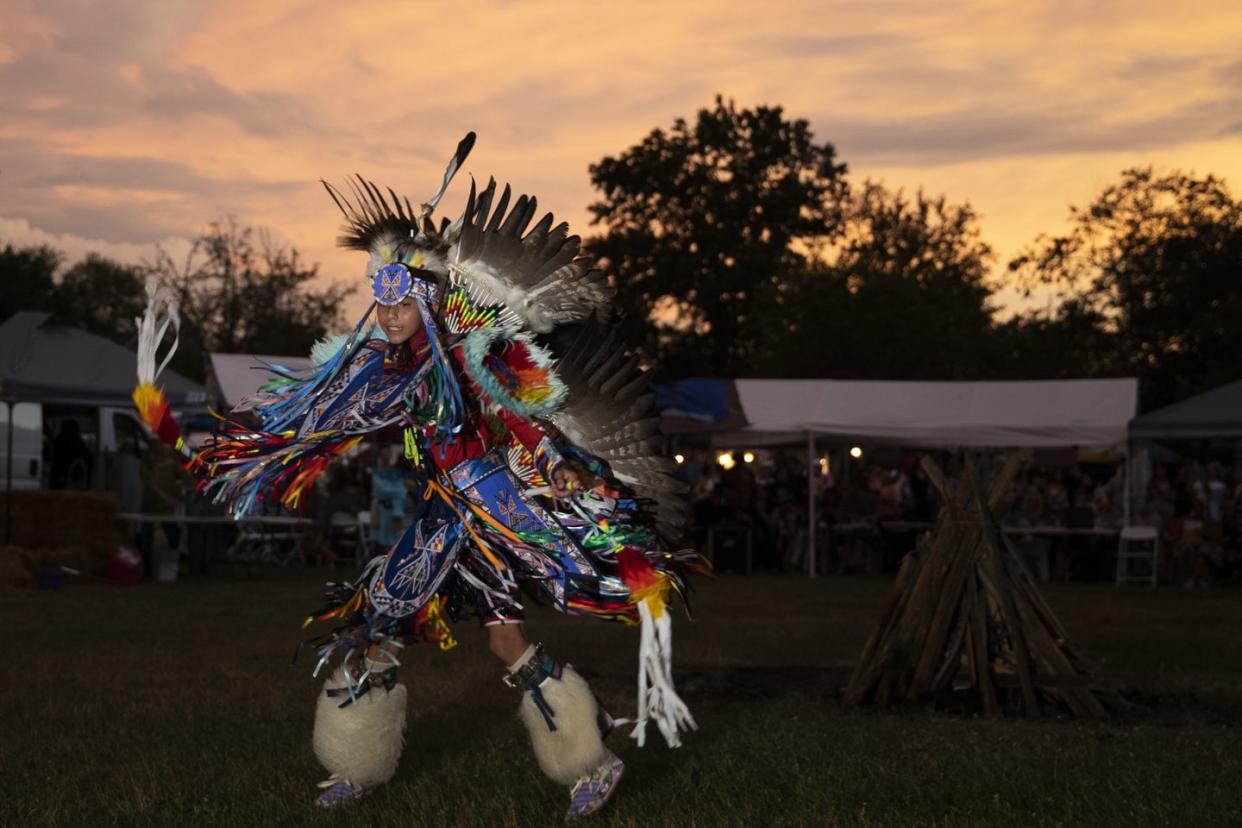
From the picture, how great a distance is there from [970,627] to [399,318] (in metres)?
3.71

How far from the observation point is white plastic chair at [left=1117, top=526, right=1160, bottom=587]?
61.7 feet

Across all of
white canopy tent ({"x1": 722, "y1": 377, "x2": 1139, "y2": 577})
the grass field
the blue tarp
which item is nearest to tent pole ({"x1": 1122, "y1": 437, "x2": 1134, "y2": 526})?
white canopy tent ({"x1": 722, "y1": 377, "x2": 1139, "y2": 577})

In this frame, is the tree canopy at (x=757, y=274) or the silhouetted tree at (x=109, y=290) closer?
the tree canopy at (x=757, y=274)

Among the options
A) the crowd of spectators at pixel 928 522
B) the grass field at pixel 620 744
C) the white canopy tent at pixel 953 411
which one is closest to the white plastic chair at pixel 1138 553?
the crowd of spectators at pixel 928 522

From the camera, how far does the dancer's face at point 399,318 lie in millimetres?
4887

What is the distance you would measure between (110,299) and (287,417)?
2766 inches

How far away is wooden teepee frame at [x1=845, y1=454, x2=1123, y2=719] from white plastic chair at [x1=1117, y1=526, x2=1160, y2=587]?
11.5m

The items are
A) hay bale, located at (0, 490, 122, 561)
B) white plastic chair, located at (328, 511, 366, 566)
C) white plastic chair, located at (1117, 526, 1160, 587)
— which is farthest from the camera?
white plastic chair, located at (328, 511, 366, 566)

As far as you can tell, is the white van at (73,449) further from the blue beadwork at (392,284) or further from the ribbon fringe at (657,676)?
the ribbon fringe at (657,676)

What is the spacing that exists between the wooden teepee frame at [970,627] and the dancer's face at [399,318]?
3370mm

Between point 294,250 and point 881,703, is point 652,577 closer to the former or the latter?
point 881,703

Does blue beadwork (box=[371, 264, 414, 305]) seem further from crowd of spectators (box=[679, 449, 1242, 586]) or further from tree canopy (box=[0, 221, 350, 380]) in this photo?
tree canopy (box=[0, 221, 350, 380])

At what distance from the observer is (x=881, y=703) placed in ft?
24.6

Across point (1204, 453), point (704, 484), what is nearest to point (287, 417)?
point (704, 484)
